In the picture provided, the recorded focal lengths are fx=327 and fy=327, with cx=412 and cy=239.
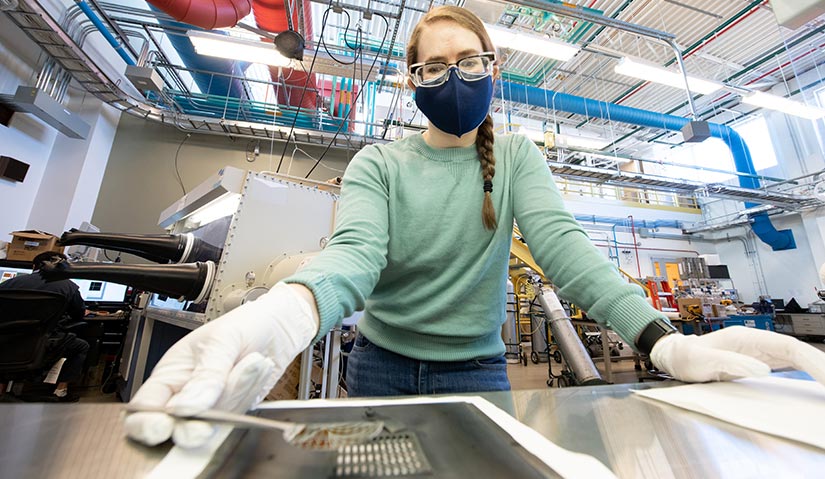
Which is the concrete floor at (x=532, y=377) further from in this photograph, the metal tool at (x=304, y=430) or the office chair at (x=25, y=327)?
the metal tool at (x=304, y=430)

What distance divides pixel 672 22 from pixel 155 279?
6.52 meters

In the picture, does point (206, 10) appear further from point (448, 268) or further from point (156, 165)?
point (448, 268)

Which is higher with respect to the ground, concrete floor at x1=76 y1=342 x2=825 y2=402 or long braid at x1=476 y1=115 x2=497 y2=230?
long braid at x1=476 y1=115 x2=497 y2=230

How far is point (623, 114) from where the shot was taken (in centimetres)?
565

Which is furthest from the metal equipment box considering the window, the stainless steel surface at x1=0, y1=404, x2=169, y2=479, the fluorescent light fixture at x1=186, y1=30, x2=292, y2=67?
the fluorescent light fixture at x1=186, y1=30, x2=292, y2=67

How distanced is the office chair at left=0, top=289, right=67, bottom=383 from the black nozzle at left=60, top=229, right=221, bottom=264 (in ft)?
2.58

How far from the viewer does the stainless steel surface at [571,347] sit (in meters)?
2.08

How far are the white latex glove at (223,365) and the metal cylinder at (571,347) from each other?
207 centimetres

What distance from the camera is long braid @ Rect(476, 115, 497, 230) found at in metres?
0.72

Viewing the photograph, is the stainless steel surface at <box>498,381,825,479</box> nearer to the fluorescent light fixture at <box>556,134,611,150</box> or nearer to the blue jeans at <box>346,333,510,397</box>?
the blue jeans at <box>346,333,510,397</box>

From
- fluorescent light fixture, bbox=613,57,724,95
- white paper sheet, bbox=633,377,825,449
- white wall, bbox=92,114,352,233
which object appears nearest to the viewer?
white paper sheet, bbox=633,377,825,449

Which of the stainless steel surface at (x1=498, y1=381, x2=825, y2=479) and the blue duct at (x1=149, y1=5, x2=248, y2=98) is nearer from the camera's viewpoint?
the stainless steel surface at (x1=498, y1=381, x2=825, y2=479)

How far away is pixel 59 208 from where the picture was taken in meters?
3.59

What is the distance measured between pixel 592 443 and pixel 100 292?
4.63 meters
